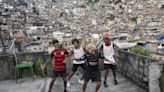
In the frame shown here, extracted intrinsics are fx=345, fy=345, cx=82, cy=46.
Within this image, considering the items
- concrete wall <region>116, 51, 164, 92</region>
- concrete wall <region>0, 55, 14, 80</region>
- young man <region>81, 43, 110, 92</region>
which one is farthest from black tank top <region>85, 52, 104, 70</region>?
concrete wall <region>0, 55, 14, 80</region>

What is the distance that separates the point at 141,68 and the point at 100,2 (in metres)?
154

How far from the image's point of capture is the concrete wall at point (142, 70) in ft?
23.8

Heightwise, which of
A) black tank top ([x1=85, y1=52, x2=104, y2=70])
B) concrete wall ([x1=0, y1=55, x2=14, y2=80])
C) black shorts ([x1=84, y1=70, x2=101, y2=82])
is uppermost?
black tank top ([x1=85, y1=52, x2=104, y2=70])

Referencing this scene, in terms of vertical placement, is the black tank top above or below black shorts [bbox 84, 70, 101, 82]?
above

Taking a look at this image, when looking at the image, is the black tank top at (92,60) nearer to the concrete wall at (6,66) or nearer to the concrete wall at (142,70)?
the concrete wall at (142,70)

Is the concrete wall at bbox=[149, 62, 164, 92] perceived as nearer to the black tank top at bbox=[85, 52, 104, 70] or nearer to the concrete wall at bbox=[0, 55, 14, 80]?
the black tank top at bbox=[85, 52, 104, 70]

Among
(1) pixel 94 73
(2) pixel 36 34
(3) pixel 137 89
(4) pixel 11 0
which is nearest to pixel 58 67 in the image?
(1) pixel 94 73

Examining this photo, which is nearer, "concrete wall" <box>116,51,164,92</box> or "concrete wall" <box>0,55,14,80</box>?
"concrete wall" <box>116,51,164,92</box>

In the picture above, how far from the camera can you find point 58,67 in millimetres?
7816

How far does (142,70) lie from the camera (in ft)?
27.0

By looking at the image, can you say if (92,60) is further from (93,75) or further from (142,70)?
(142,70)

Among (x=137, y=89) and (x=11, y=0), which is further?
(x=11, y=0)

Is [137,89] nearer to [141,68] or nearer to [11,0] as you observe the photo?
[141,68]

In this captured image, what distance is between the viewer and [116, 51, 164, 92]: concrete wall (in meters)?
7.25
